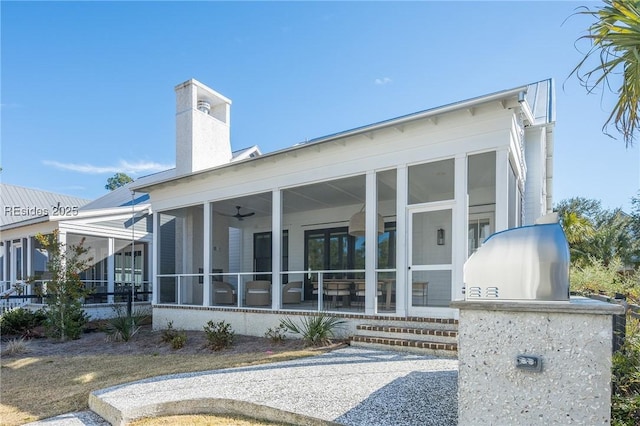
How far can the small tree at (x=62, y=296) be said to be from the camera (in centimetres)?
1046

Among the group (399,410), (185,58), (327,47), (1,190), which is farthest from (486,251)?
(1,190)

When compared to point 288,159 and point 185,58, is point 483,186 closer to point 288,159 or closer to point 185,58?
point 288,159

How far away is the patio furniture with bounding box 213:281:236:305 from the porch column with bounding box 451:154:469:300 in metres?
6.41

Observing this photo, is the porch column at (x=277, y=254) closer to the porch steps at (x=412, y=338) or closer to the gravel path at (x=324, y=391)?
the porch steps at (x=412, y=338)

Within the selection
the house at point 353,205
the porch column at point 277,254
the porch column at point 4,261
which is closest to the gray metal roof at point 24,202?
the porch column at point 4,261

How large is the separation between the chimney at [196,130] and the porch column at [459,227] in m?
9.14

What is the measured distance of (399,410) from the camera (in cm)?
379

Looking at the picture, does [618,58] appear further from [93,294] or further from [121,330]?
[93,294]

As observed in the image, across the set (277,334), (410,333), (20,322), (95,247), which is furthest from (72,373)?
(95,247)

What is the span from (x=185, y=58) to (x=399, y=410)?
1393cm

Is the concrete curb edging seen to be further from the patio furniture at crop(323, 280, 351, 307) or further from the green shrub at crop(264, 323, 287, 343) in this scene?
the patio furniture at crop(323, 280, 351, 307)

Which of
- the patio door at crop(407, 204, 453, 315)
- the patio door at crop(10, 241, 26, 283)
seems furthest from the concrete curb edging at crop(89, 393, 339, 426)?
the patio door at crop(10, 241, 26, 283)

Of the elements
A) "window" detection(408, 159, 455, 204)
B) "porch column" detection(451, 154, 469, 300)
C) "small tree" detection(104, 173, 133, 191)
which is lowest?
"porch column" detection(451, 154, 469, 300)

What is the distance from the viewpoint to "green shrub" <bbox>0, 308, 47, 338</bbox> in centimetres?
1138
